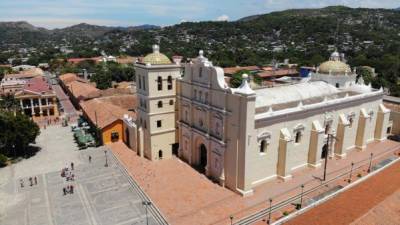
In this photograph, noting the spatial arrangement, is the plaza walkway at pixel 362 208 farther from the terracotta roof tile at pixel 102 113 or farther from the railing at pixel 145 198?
the terracotta roof tile at pixel 102 113

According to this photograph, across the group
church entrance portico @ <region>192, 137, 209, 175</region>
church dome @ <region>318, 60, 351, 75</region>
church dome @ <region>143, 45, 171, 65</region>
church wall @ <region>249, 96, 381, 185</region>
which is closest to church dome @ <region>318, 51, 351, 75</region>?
church dome @ <region>318, 60, 351, 75</region>

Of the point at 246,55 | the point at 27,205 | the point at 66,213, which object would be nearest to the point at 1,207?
the point at 27,205

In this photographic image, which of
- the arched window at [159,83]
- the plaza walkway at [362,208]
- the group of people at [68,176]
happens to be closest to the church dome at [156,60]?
the arched window at [159,83]

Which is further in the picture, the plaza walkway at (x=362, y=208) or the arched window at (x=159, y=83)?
the arched window at (x=159, y=83)

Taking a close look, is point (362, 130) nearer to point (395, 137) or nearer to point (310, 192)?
point (395, 137)

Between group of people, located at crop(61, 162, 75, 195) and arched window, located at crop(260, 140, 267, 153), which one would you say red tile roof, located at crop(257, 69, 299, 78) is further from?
group of people, located at crop(61, 162, 75, 195)

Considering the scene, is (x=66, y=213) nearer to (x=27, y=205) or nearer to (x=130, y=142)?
(x=27, y=205)

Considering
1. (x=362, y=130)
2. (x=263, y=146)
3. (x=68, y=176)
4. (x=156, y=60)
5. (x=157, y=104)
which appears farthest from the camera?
(x=362, y=130)

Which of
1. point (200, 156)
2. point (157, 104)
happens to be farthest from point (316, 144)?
point (157, 104)
